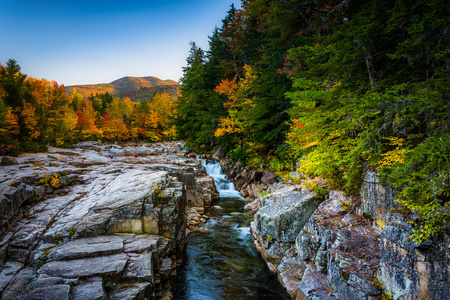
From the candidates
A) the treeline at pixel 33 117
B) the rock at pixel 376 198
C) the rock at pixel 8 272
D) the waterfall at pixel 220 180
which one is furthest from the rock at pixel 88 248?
the treeline at pixel 33 117

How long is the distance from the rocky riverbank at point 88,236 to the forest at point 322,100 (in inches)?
247

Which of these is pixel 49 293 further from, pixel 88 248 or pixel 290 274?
pixel 290 274

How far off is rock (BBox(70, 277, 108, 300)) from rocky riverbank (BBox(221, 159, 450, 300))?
5.29 m

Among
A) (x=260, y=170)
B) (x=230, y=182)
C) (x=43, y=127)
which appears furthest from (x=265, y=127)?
(x=43, y=127)

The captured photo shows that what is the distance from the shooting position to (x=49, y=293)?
173 inches

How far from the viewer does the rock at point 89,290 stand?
4.46 meters

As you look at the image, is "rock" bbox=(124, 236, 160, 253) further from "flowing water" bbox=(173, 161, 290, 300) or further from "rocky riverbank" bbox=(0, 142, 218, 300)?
"flowing water" bbox=(173, 161, 290, 300)

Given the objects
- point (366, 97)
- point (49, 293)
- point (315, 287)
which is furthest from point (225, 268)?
point (366, 97)

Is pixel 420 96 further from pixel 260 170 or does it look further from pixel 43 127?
pixel 43 127

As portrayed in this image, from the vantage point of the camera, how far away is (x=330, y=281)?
5289mm

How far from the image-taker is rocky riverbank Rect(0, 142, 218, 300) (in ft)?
16.3

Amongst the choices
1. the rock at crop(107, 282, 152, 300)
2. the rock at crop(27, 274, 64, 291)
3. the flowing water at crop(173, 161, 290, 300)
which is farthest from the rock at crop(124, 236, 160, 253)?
the flowing water at crop(173, 161, 290, 300)

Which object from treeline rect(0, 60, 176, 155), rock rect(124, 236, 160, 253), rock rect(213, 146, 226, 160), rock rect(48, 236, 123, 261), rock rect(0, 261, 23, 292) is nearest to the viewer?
rock rect(0, 261, 23, 292)

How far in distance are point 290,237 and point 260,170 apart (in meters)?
10.3
